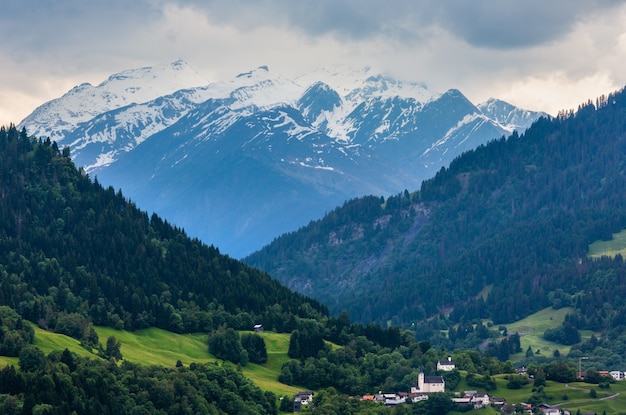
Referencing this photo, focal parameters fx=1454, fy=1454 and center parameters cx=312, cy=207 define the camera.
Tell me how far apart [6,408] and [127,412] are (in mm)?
21528

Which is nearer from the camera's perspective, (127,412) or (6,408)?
(6,408)

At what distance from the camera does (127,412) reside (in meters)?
191

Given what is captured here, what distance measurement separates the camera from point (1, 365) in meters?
194

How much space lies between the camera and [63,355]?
200m

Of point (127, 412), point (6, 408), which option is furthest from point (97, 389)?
point (6, 408)

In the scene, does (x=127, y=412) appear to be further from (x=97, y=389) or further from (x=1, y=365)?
(x=1, y=365)

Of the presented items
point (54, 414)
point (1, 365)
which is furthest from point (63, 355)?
point (54, 414)

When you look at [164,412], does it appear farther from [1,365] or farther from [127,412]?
[1,365]

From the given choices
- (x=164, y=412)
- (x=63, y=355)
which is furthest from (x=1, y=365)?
(x=164, y=412)

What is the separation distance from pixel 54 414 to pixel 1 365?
76.0 feet

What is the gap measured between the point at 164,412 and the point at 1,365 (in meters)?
22.6

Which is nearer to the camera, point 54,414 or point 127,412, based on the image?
point 54,414

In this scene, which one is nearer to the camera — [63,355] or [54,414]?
[54,414]

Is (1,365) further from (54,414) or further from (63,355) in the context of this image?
(54,414)
